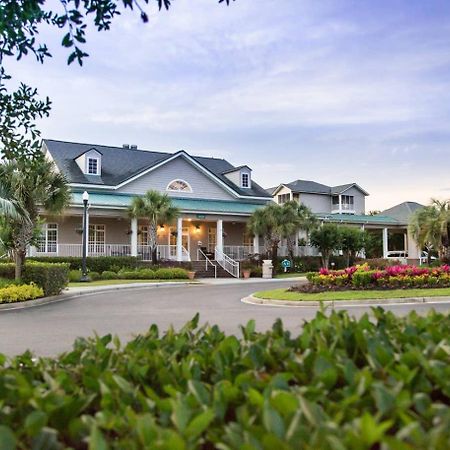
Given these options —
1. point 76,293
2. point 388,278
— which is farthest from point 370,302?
point 76,293

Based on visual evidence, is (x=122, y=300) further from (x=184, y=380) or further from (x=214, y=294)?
(x=184, y=380)

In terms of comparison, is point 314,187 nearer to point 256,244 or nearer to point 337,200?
point 337,200

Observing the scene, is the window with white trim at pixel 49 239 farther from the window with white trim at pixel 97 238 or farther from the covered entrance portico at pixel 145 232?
the window with white trim at pixel 97 238

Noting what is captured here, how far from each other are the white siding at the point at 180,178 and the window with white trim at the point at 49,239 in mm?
4993

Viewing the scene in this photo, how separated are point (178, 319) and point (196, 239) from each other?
26.0 m

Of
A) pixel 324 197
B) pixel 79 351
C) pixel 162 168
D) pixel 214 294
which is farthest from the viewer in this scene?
pixel 324 197

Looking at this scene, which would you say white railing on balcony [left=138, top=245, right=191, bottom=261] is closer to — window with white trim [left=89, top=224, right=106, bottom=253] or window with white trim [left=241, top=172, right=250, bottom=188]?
window with white trim [left=89, top=224, right=106, bottom=253]

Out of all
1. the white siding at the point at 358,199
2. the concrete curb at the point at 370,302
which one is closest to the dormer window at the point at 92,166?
the concrete curb at the point at 370,302

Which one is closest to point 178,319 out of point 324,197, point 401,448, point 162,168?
point 401,448

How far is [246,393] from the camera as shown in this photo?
88.1 inches

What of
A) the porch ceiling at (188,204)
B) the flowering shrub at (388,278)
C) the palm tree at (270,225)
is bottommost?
the flowering shrub at (388,278)

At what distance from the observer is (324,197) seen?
52250 mm

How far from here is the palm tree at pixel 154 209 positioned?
31.8m

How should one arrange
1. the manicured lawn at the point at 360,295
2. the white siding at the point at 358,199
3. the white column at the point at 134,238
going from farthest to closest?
the white siding at the point at 358,199
the white column at the point at 134,238
the manicured lawn at the point at 360,295
